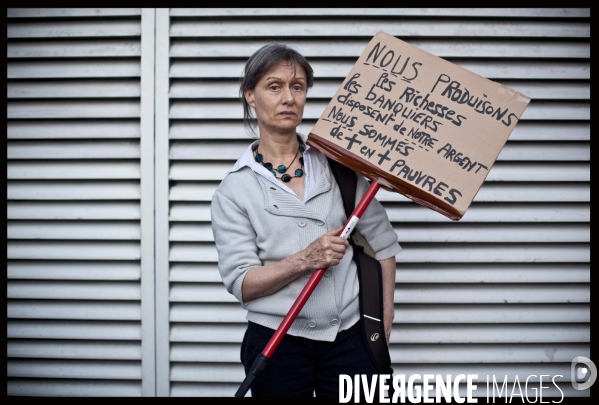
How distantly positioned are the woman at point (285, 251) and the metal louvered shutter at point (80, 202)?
119 cm

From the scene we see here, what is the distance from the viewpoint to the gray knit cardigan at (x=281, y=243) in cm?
171

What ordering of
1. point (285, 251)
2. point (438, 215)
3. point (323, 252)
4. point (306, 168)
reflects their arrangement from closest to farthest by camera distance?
point (323, 252) → point (285, 251) → point (306, 168) → point (438, 215)

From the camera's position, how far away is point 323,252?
1.58 metres

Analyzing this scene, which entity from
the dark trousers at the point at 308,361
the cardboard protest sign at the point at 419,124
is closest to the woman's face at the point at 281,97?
the cardboard protest sign at the point at 419,124

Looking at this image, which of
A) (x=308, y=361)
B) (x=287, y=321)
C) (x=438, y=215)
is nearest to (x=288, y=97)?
(x=287, y=321)

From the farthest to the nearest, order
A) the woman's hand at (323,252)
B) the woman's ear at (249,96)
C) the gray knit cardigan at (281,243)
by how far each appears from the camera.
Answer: the woman's ear at (249,96) < the gray knit cardigan at (281,243) < the woman's hand at (323,252)

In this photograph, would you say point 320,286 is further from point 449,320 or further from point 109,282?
point 109,282

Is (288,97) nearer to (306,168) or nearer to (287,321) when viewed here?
(306,168)

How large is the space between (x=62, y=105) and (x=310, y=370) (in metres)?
2.15

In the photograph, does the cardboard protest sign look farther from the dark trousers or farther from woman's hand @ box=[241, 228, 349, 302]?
the dark trousers

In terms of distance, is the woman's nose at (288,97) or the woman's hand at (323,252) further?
the woman's nose at (288,97)

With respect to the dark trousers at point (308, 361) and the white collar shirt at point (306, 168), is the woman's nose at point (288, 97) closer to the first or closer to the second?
the white collar shirt at point (306, 168)

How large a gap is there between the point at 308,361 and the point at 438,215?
1.37m

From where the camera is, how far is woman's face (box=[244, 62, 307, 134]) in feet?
5.74
